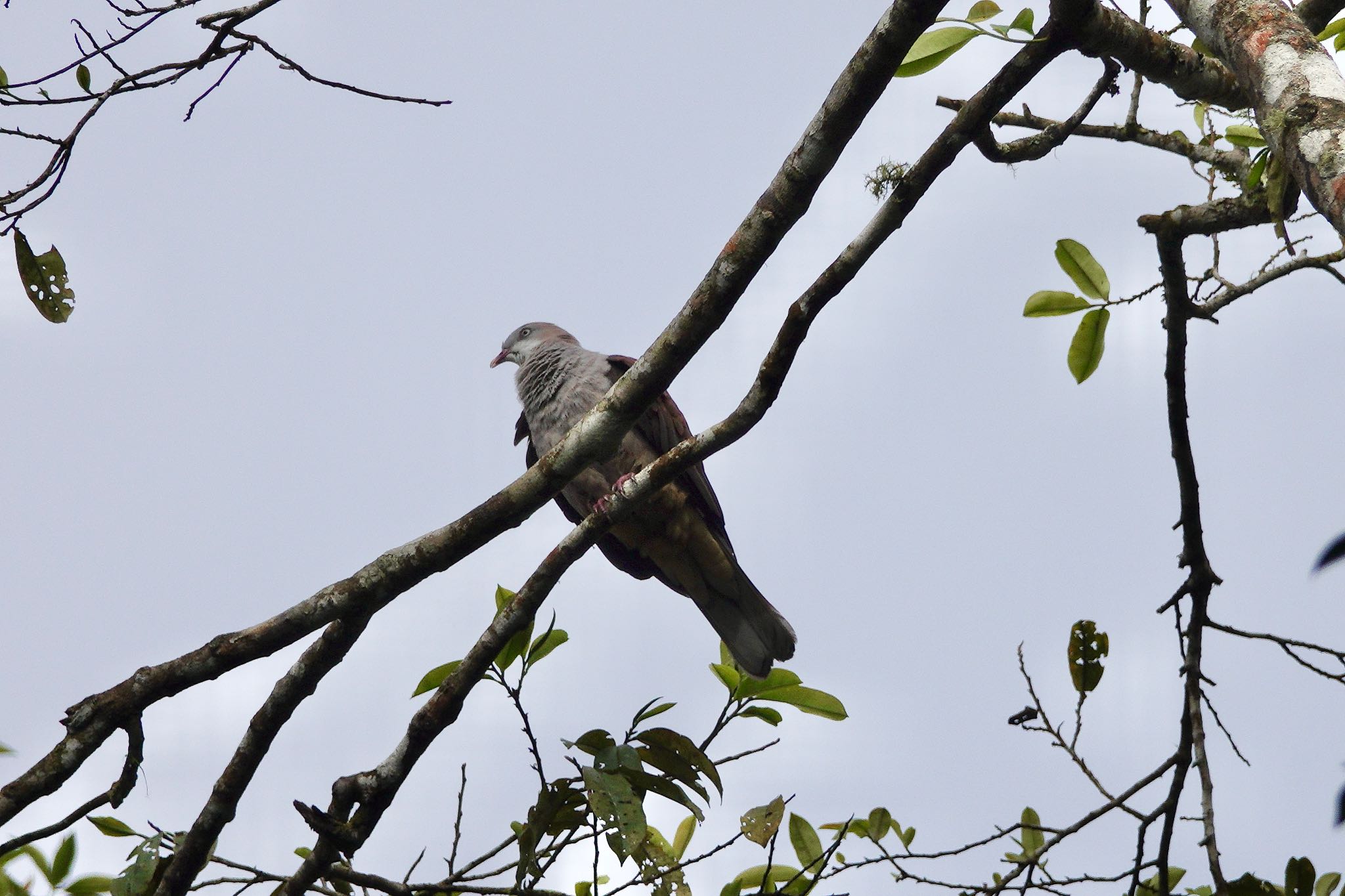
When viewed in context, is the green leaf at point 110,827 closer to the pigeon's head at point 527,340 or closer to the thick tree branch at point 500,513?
the thick tree branch at point 500,513

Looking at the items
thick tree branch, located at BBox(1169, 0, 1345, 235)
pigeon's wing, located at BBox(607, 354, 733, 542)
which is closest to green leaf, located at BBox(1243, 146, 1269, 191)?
thick tree branch, located at BBox(1169, 0, 1345, 235)

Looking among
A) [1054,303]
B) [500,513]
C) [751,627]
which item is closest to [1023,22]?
[1054,303]

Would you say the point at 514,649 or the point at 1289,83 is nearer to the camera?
the point at 1289,83

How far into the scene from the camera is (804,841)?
3.29 meters

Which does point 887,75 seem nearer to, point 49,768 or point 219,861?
point 49,768

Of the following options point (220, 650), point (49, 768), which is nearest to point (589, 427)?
point (220, 650)

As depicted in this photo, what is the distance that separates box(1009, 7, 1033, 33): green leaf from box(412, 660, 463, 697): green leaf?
2013mm

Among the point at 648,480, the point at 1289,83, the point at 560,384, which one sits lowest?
the point at 648,480

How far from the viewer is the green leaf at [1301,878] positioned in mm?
2457

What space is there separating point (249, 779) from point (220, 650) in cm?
39

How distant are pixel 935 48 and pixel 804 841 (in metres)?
2.17

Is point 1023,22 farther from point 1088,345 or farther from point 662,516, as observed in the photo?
point 662,516

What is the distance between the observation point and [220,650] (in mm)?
2623

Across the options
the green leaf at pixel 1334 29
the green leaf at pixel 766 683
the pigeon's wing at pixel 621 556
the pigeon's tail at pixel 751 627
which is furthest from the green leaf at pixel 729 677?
the green leaf at pixel 1334 29
